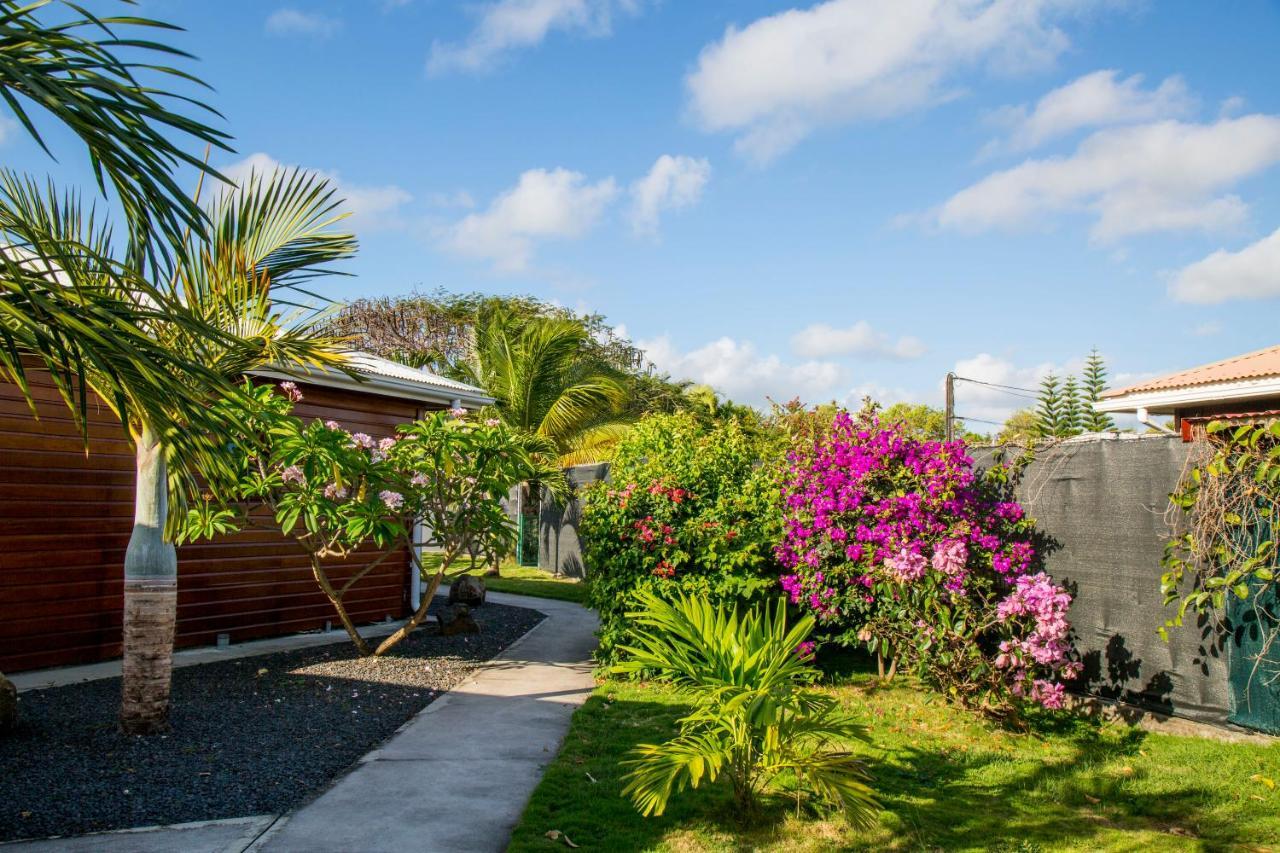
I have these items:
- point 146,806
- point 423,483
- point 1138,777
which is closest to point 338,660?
point 423,483

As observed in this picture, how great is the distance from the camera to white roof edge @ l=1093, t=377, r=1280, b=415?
7508 mm

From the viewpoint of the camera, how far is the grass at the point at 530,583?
14.6 meters

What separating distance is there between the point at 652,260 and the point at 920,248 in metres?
4.74

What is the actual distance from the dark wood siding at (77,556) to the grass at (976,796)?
16.0 ft

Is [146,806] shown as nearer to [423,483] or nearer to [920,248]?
[423,483]

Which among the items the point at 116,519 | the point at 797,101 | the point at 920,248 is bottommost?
the point at 116,519

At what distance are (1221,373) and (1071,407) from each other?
17.6 m

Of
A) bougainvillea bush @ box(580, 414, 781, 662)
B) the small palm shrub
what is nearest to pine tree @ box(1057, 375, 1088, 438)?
bougainvillea bush @ box(580, 414, 781, 662)

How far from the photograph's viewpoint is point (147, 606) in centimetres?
545

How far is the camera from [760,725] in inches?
148

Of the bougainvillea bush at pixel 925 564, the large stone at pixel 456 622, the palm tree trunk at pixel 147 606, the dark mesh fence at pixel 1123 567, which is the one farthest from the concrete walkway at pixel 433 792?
the dark mesh fence at pixel 1123 567

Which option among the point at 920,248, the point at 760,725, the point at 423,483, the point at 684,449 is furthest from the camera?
the point at 920,248

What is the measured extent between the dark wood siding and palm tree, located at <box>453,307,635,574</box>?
8.37 m

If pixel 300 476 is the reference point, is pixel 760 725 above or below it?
below
